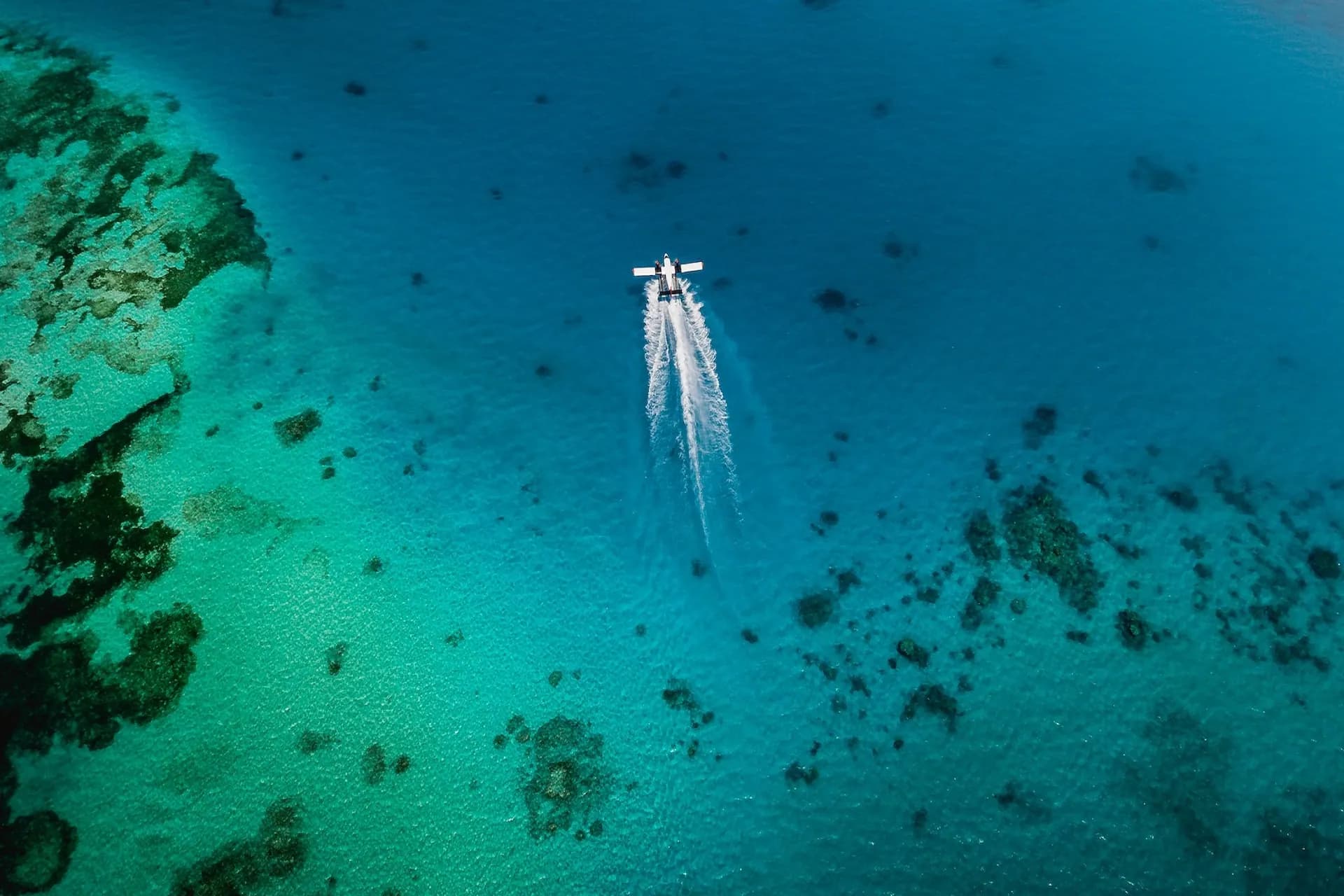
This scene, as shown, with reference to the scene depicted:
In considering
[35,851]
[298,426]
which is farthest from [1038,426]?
[35,851]

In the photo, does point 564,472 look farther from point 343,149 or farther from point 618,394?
point 343,149

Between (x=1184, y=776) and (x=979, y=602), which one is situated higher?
(x=979, y=602)

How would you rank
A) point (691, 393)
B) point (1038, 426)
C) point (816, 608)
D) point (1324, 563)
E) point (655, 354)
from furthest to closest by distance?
1. point (655, 354)
2. point (691, 393)
3. point (1038, 426)
4. point (1324, 563)
5. point (816, 608)

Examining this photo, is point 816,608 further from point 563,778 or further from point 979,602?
point 563,778

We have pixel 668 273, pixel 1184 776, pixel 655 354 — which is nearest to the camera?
pixel 1184 776

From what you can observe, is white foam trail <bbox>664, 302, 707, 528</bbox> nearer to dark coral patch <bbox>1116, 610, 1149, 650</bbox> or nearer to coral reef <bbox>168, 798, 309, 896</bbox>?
dark coral patch <bbox>1116, 610, 1149, 650</bbox>

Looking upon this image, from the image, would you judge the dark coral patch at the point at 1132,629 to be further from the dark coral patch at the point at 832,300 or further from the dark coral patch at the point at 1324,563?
the dark coral patch at the point at 832,300

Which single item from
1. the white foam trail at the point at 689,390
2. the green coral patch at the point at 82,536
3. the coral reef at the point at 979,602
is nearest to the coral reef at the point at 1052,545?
the coral reef at the point at 979,602
